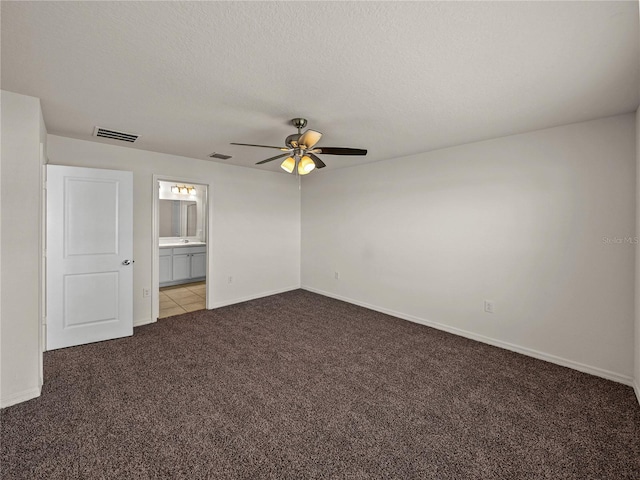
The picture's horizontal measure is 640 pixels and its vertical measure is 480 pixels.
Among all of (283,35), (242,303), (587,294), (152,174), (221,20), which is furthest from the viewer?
(242,303)

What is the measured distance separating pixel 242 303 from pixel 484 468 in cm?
405

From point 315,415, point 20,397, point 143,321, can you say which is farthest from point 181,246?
point 315,415

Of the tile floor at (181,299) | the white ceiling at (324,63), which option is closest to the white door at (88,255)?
the white ceiling at (324,63)

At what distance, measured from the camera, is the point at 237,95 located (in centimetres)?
231

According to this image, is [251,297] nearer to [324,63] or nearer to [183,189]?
[183,189]

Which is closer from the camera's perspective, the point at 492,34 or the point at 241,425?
the point at 492,34

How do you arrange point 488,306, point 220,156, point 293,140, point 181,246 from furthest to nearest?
point 181,246 < point 220,156 < point 488,306 < point 293,140

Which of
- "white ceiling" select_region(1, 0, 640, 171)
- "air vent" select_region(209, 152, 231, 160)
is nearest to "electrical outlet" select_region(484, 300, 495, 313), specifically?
"white ceiling" select_region(1, 0, 640, 171)

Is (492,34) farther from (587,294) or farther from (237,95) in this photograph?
(587,294)

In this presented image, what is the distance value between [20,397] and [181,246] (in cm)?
417

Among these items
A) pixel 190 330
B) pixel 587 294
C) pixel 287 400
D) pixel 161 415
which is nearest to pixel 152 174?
pixel 190 330

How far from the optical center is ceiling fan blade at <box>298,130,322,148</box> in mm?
2522

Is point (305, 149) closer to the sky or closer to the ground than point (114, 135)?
closer to the ground

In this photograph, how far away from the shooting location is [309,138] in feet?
8.49
